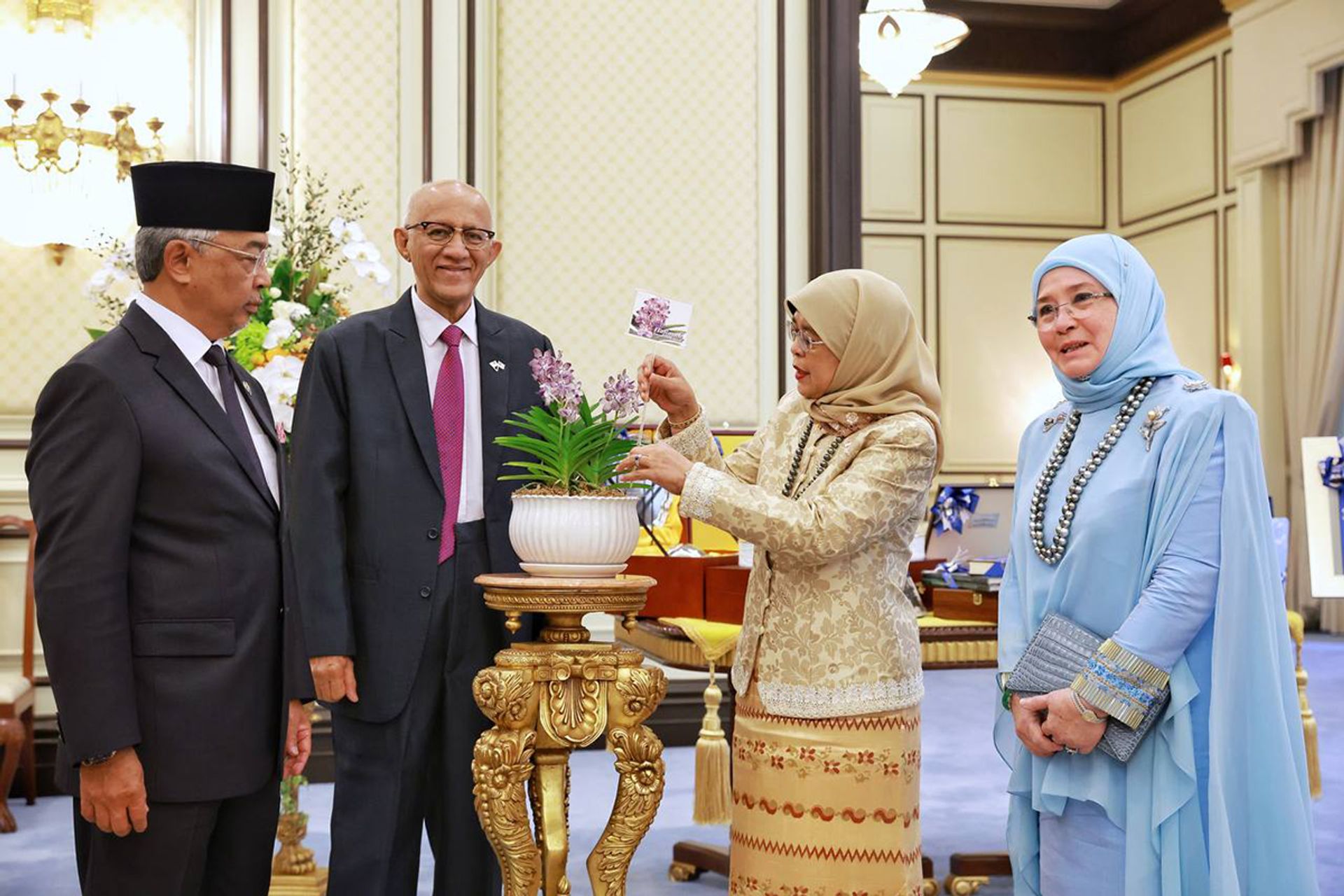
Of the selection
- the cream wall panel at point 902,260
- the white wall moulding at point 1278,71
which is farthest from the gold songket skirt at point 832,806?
the cream wall panel at point 902,260

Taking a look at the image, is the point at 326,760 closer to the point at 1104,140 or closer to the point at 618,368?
the point at 618,368

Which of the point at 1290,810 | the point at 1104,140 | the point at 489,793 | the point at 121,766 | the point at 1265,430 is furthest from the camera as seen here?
the point at 1104,140

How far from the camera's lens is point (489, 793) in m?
2.22

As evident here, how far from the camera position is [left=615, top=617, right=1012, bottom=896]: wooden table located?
3465mm

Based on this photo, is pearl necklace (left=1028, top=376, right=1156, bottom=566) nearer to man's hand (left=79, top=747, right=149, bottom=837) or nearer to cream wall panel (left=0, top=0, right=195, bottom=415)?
man's hand (left=79, top=747, right=149, bottom=837)

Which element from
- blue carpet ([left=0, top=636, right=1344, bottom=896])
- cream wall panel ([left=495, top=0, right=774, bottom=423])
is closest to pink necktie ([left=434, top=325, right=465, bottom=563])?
blue carpet ([left=0, top=636, right=1344, bottom=896])

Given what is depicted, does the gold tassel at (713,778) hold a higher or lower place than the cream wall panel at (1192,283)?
lower

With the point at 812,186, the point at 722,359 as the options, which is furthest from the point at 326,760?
the point at 812,186

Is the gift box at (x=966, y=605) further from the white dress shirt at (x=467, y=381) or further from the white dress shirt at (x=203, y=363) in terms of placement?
the white dress shirt at (x=203, y=363)

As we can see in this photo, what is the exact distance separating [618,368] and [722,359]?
46cm

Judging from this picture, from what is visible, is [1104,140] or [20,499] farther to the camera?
[1104,140]

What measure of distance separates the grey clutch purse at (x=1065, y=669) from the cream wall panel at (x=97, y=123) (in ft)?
12.7

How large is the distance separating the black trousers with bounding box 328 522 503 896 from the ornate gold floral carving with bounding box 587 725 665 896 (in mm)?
289

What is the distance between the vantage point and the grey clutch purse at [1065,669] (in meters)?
2.05
